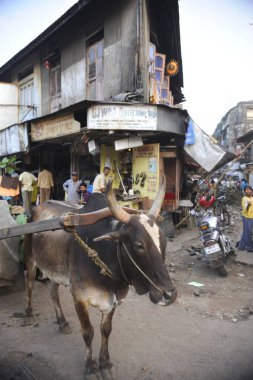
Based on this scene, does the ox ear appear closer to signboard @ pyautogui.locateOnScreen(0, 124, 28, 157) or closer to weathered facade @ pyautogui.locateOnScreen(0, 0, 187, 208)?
weathered facade @ pyautogui.locateOnScreen(0, 0, 187, 208)

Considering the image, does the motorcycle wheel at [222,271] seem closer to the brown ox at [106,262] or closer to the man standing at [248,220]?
the man standing at [248,220]

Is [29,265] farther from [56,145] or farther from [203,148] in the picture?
[56,145]

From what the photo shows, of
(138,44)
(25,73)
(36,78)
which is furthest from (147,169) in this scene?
(25,73)

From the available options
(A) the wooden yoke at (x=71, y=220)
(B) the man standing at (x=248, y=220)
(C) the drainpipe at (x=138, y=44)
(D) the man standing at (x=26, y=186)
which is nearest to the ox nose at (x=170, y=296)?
(A) the wooden yoke at (x=71, y=220)

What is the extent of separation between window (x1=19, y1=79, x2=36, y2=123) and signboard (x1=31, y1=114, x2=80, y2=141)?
357 centimetres

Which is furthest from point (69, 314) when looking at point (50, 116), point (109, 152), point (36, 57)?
point (36, 57)

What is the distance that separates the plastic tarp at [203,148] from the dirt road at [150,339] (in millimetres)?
4258

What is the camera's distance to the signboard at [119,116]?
7844mm

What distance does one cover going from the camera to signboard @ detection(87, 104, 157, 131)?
25.7ft

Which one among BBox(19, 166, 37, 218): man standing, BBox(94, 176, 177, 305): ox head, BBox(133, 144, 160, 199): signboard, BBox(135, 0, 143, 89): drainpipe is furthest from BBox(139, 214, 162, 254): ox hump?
BBox(19, 166, 37, 218): man standing

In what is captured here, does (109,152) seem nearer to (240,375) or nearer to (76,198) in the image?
(76,198)

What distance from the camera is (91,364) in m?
2.94

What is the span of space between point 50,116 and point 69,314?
7.02m

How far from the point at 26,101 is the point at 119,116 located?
8189mm
